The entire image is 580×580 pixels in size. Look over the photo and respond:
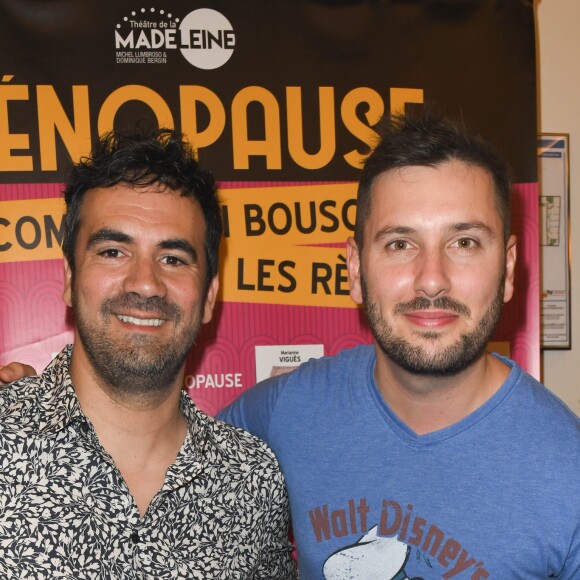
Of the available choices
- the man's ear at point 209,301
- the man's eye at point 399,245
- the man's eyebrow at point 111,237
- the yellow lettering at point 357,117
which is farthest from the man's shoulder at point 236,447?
the yellow lettering at point 357,117

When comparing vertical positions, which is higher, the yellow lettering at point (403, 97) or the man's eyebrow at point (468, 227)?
the yellow lettering at point (403, 97)

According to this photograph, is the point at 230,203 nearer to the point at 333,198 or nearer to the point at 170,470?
the point at 333,198

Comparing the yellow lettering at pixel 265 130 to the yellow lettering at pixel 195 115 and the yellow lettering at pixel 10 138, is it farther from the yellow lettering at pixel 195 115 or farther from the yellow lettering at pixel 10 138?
the yellow lettering at pixel 10 138

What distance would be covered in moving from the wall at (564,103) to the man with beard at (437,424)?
125 cm

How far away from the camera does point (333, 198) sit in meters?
2.58

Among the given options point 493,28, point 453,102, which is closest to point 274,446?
point 453,102

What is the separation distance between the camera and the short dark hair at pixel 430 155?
70.4 inches

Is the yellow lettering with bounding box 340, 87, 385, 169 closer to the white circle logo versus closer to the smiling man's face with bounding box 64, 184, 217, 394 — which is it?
the white circle logo

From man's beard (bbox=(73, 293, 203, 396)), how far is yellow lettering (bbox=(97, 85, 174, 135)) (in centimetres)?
83

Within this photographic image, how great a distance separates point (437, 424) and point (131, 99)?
141 centimetres

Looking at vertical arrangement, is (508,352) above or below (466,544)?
above

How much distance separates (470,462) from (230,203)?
120 cm

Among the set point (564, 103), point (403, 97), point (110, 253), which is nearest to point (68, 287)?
point (110, 253)

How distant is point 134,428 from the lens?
1.82 meters
